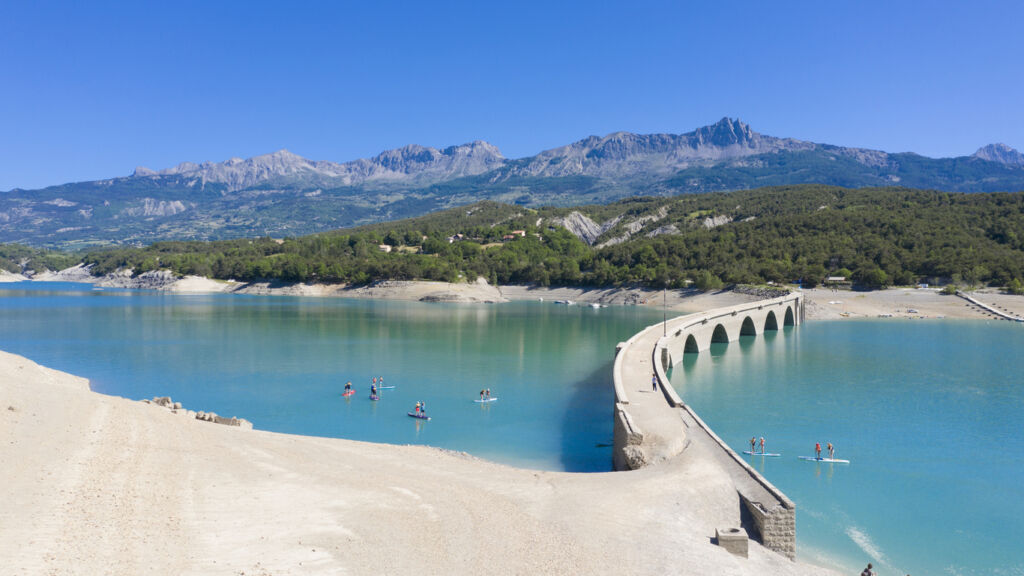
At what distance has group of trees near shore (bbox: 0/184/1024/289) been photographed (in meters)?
101

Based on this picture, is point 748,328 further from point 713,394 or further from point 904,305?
point 904,305

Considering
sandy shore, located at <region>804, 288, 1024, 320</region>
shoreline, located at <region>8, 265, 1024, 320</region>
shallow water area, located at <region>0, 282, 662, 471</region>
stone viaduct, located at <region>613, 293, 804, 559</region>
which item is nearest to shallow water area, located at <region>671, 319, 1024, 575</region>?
stone viaduct, located at <region>613, 293, 804, 559</region>

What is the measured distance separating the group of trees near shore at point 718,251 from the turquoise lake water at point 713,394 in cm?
2759

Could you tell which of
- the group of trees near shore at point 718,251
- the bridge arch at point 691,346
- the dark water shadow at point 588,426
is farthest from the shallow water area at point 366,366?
the group of trees near shore at point 718,251

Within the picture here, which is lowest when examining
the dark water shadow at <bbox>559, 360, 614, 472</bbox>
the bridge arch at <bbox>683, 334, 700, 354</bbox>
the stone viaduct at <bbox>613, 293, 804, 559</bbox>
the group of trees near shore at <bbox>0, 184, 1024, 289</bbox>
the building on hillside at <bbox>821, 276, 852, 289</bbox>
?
the dark water shadow at <bbox>559, 360, 614, 472</bbox>

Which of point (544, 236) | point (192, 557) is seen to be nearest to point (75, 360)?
point (192, 557)

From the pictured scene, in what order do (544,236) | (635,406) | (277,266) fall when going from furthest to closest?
1. (544,236)
2. (277,266)
3. (635,406)

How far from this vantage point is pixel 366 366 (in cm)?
4469

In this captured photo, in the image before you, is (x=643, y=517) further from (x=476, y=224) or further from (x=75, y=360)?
(x=476, y=224)

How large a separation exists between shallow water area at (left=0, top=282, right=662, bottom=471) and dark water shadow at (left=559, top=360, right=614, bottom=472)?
0.31ft

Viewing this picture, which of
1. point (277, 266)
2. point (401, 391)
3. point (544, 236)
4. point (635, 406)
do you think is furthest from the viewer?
point (544, 236)

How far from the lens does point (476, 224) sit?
7515 inches

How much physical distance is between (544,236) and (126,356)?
124897 millimetres

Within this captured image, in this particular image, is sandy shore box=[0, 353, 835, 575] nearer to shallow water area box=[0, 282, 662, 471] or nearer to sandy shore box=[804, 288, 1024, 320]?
shallow water area box=[0, 282, 662, 471]
